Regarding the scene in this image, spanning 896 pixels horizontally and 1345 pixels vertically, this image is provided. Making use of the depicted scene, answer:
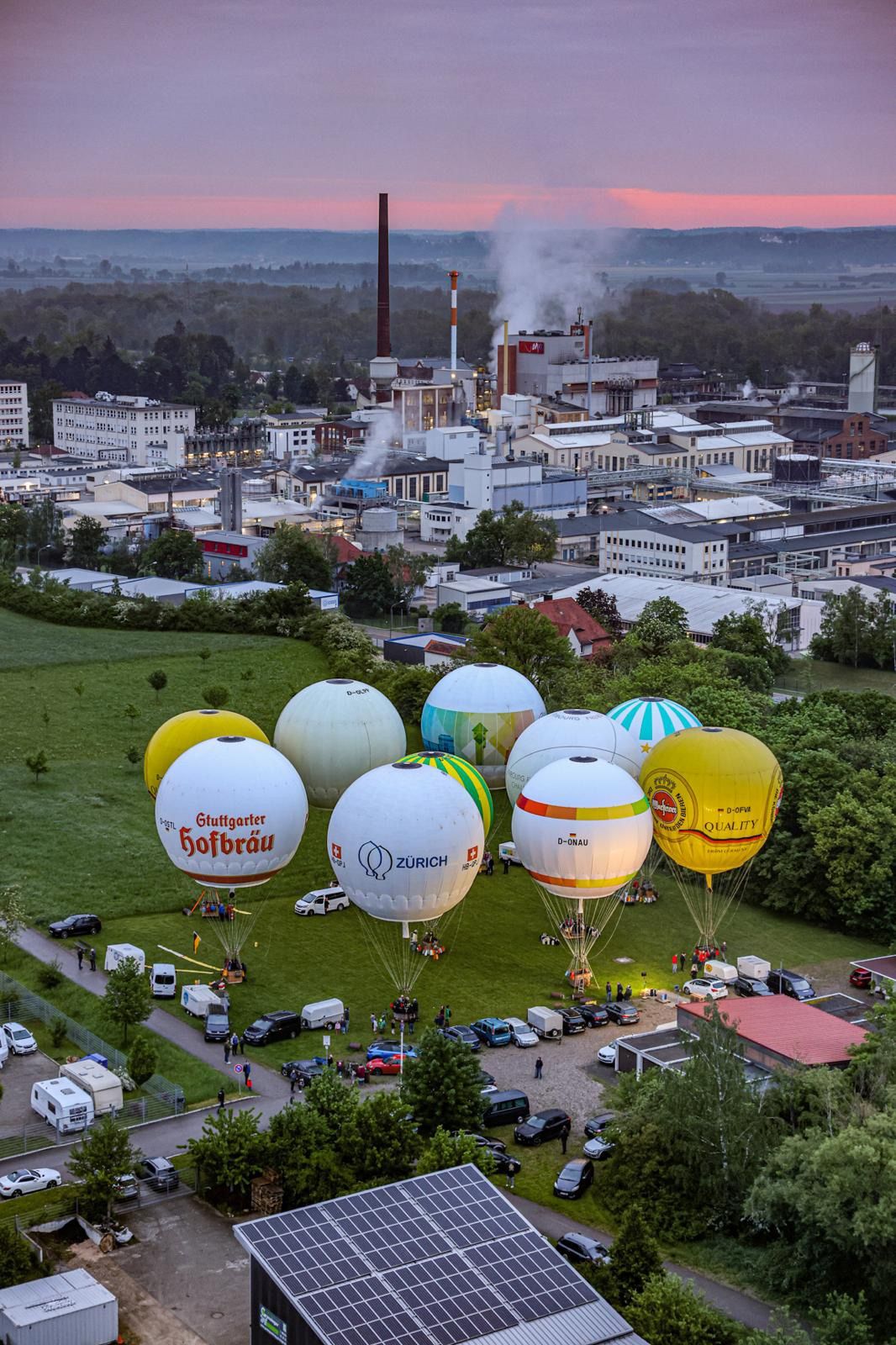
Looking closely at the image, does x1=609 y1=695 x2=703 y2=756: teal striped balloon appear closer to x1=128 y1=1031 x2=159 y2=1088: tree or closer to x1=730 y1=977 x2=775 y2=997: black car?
x1=730 y1=977 x2=775 y2=997: black car

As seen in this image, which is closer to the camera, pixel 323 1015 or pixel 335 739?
pixel 323 1015

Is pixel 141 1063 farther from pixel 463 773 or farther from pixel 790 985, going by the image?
pixel 790 985

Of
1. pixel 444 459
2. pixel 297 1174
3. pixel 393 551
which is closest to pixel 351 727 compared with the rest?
pixel 297 1174

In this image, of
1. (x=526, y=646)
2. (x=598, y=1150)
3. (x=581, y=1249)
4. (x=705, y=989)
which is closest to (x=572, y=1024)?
(x=705, y=989)

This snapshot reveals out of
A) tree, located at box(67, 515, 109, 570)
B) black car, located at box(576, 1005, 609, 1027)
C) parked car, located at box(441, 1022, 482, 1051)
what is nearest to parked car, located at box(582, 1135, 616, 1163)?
parked car, located at box(441, 1022, 482, 1051)

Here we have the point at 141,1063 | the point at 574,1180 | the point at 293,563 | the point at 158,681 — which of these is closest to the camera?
→ the point at 574,1180

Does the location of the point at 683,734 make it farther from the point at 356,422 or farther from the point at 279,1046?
the point at 356,422
